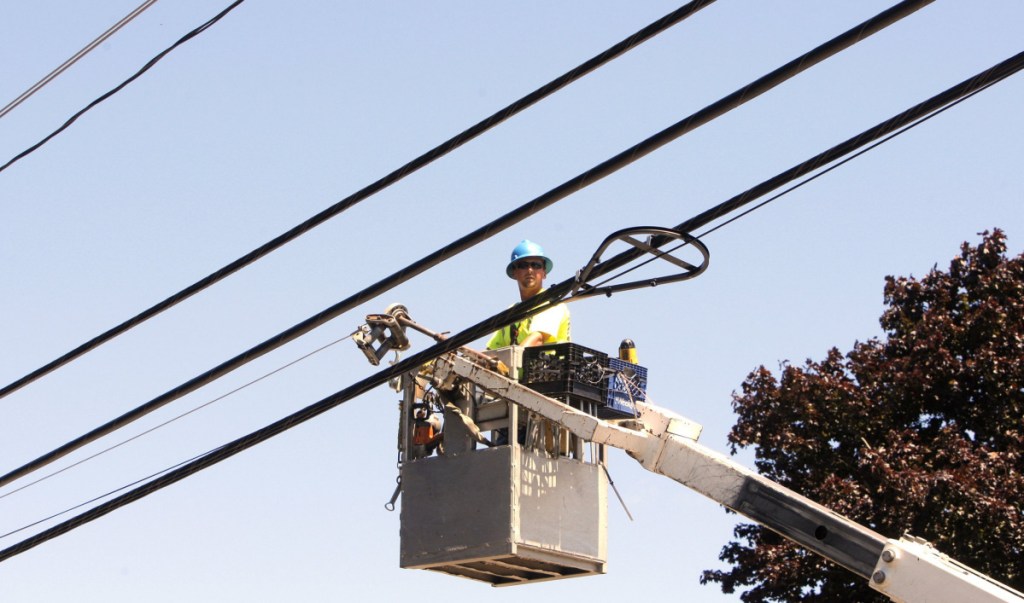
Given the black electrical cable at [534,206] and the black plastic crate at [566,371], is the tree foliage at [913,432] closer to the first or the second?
the black plastic crate at [566,371]

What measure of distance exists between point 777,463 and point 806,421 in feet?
2.12

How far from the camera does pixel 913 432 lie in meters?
18.2

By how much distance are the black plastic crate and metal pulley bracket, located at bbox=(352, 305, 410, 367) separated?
0.98m

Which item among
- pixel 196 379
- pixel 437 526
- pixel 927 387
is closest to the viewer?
pixel 196 379

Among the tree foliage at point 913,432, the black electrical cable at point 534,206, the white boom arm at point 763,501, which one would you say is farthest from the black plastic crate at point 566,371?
the tree foliage at point 913,432

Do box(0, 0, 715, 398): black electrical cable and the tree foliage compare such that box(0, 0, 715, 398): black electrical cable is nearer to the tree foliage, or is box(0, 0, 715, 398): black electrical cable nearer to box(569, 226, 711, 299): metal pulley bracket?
box(569, 226, 711, 299): metal pulley bracket

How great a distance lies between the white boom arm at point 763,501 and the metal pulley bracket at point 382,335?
0.44m

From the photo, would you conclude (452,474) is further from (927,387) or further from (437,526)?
(927,387)

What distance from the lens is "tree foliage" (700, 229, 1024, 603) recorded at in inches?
676

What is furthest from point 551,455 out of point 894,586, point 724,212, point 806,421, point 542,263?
point 806,421

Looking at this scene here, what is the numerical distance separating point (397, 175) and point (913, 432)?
10.2 meters

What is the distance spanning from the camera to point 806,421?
18.9 metres

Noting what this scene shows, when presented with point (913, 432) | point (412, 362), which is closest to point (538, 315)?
point (412, 362)

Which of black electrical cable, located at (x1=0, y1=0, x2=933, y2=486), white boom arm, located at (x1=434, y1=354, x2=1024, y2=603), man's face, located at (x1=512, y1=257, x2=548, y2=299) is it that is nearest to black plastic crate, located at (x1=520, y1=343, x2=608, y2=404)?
white boom arm, located at (x1=434, y1=354, x2=1024, y2=603)
